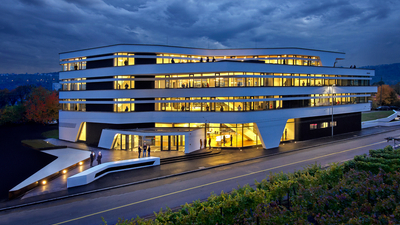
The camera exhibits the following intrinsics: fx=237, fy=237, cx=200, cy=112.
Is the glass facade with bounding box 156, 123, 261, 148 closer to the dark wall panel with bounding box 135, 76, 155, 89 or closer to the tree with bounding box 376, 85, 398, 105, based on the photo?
the dark wall panel with bounding box 135, 76, 155, 89

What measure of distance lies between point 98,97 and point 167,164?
17.8m

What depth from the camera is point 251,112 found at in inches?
1288

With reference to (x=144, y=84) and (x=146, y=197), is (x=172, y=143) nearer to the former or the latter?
(x=144, y=84)

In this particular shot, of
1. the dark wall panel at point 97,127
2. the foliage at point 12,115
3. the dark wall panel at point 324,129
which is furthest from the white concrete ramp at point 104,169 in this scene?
the foliage at point 12,115

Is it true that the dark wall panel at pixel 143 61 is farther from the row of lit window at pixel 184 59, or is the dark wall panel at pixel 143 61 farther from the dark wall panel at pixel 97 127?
the dark wall panel at pixel 97 127

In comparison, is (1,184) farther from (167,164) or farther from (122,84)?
(122,84)

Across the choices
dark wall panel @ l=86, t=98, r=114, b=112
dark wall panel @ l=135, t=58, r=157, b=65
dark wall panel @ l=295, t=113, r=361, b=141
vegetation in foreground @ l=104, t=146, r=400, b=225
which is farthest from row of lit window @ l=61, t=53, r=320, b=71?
vegetation in foreground @ l=104, t=146, r=400, b=225

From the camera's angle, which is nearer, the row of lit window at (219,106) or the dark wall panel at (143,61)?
the row of lit window at (219,106)

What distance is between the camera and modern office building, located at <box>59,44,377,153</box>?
32844mm

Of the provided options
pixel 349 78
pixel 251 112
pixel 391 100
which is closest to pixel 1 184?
pixel 251 112

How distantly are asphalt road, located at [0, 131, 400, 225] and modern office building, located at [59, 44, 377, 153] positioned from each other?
8035mm

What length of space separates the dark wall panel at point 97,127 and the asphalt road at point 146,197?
53.2ft

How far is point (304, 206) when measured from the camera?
11.5 meters

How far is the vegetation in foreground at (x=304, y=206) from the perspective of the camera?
9.96 meters
